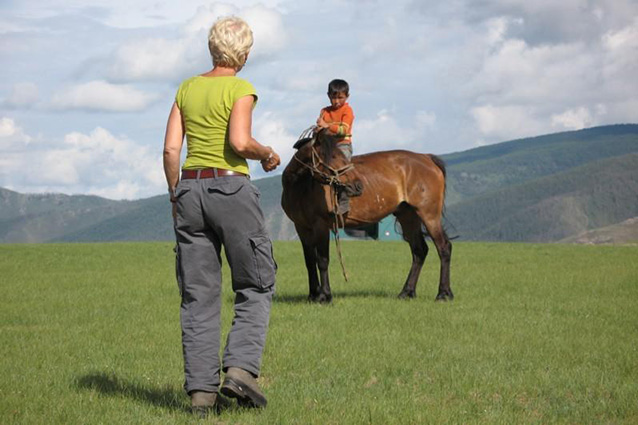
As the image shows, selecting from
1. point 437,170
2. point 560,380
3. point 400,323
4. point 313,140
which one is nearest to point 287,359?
point 560,380

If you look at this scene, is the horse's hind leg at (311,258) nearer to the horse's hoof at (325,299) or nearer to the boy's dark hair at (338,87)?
the horse's hoof at (325,299)

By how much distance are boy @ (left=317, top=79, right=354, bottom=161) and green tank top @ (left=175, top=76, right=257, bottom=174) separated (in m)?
6.64

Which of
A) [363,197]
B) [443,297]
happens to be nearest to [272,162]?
[363,197]

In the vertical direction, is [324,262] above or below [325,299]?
above

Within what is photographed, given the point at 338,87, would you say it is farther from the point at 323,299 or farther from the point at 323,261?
the point at 323,299

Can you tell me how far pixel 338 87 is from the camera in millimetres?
13109

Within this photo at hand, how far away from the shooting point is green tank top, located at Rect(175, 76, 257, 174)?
20.4 ft

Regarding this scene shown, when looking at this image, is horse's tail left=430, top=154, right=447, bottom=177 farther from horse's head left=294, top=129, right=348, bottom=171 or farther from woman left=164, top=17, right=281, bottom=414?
woman left=164, top=17, right=281, bottom=414

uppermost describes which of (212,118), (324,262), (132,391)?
(212,118)

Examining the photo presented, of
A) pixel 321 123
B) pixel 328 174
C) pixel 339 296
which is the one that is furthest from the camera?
pixel 339 296

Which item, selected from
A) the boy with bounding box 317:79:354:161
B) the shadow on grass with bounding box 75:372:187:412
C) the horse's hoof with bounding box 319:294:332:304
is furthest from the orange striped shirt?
the shadow on grass with bounding box 75:372:187:412

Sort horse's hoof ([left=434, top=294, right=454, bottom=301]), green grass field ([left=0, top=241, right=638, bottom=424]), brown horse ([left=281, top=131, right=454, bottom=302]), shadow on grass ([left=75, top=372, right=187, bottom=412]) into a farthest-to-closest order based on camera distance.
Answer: horse's hoof ([left=434, top=294, right=454, bottom=301]) < brown horse ([left=281, top=131, right=454, bottom=302]) < shadow on grass ([left=75, top=372, right=187, bottom=412]) < green grass field ([left=0, top=241, right=638, bottom=424])

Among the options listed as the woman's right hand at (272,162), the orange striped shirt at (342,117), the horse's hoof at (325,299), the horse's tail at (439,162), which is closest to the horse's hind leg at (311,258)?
the horse's hoof at (325,299)

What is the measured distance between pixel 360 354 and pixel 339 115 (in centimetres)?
519
